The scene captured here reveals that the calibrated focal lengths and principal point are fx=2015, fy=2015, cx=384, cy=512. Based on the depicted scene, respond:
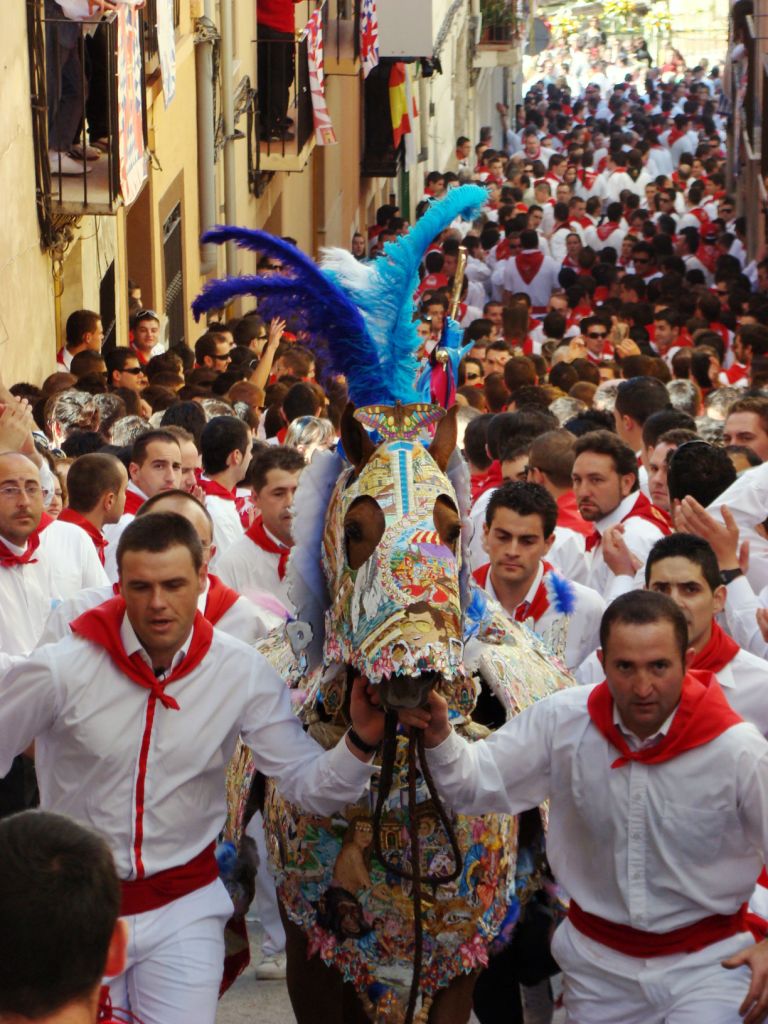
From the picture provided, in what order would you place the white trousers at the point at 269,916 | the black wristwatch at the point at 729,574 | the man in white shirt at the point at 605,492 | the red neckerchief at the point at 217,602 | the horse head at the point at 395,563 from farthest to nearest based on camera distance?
the man in white shirt at the point at 605,492 → the white trousers at the point at 269,916 → the black wristwatch at the point at 729,574 → the red neckerchief at the point at 217,602 → the horse head at the point at 395,563

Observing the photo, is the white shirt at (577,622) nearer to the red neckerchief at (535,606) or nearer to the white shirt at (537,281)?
the red neckerchief at (535,606)

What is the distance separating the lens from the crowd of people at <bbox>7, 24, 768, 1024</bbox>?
477cm

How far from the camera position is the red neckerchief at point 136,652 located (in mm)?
4941

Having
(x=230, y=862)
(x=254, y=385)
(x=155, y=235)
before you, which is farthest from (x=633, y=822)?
(x=155, y=235)

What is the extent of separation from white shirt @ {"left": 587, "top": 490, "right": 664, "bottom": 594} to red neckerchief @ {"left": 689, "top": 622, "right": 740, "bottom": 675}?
81.0 inches

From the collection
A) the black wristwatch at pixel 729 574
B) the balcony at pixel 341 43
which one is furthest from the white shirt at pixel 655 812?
the balcony at pixel 341 43

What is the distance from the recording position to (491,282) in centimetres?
2380

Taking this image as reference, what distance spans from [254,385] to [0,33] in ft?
8.70

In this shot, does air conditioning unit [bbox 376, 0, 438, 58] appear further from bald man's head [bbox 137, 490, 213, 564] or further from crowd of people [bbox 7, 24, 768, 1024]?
bald man's head [bbox 137, 490, 213, 564]

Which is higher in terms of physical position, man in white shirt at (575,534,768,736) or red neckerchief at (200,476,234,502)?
man in white shirt at (575,534,768,736)

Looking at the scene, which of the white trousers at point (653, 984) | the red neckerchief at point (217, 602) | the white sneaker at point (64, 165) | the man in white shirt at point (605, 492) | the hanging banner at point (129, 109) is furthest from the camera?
the white sneaker at point (64, 165)

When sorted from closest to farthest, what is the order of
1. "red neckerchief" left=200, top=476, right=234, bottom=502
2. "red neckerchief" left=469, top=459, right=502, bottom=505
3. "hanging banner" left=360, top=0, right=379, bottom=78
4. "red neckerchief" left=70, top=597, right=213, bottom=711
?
"red neckerchief" left=70, top=597, right=213, bottom=711 < "red neckerchief" left=200, top=476, right=234, bottom=502 < "red neckerchief" left=469, top=459, right=502, bottom=505 < "hanging banner" left=360, top=0, right=379, bottom=78

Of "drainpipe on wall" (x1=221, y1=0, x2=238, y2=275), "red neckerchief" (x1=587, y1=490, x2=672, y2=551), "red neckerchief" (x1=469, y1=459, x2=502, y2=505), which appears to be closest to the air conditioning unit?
"drainpipe on wall" (x1=221, y1=0, x2=238, y2=275)

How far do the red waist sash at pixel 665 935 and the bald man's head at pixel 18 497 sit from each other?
296cm
